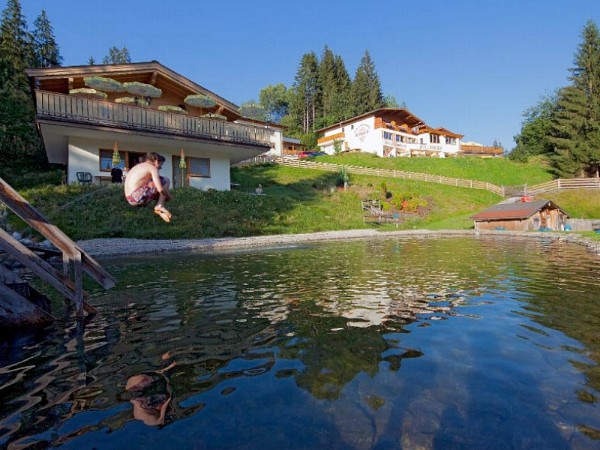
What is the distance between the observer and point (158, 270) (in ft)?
48.1

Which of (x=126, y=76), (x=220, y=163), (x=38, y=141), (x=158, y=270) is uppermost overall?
(x=126, y=76)

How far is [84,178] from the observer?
26969mm

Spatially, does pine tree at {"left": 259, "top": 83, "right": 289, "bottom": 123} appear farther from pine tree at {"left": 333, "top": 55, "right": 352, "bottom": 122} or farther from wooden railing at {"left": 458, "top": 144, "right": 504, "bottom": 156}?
wooden railing at {"left": 458, "top": 144, "right": 504, "bottom": 156}

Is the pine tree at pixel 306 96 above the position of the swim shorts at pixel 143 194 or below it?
above

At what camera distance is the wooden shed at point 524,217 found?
35469 millimetres

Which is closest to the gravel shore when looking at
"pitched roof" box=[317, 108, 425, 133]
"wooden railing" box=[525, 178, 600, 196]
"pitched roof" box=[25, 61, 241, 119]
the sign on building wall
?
"pitched roof" box=[25, 61, 241, 119]

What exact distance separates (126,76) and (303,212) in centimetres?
1787

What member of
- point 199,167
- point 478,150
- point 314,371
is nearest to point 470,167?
point 478,150

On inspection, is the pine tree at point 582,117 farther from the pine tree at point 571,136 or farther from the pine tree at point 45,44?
the pine tree at point 45,44

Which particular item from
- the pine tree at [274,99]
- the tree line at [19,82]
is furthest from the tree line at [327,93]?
the tree line at [19,82]

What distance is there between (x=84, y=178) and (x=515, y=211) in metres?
36.5

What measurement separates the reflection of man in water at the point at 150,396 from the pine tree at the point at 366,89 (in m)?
97.1

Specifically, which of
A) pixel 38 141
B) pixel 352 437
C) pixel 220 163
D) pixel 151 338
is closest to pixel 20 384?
pixel 151 338

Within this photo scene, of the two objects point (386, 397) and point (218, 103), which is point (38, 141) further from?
point (386, 397)
